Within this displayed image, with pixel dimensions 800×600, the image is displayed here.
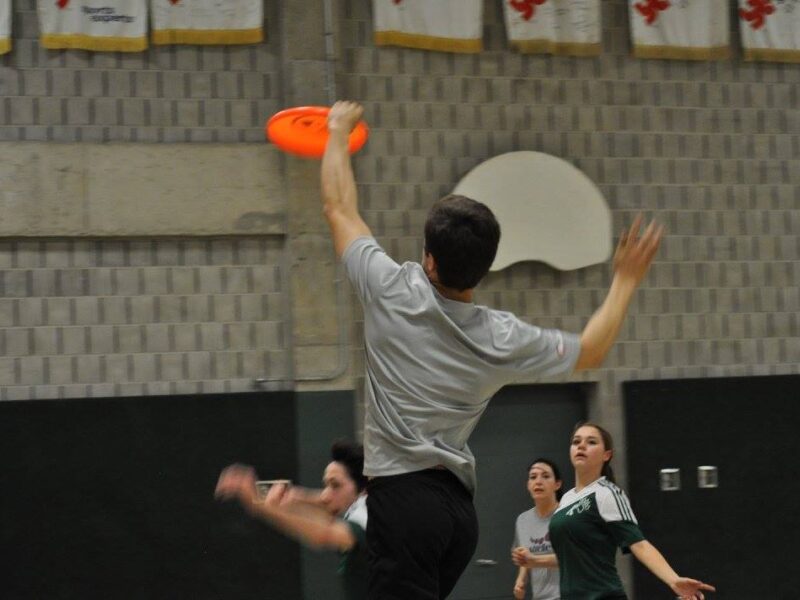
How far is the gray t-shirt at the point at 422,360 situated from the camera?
10.8 ft

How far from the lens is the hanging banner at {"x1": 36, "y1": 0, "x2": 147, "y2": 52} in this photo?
947cm

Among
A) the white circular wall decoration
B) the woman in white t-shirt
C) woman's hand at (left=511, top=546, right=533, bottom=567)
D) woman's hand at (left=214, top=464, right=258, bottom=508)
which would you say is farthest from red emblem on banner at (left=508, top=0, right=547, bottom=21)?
woman's hand at (left=214, top=464, right=258, bottom=508)

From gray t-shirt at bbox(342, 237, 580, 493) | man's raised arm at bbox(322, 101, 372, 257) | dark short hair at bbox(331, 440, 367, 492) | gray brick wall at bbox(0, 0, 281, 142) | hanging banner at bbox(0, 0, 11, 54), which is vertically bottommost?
dark short hair at bbox(331, 440, 367, 492)

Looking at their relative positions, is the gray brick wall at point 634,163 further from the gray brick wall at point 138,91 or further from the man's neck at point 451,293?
the man's neck at point 451,293

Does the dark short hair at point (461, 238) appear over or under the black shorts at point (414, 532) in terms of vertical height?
over

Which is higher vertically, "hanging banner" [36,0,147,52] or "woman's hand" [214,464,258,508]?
"hanging banner" [36,0,147,52]

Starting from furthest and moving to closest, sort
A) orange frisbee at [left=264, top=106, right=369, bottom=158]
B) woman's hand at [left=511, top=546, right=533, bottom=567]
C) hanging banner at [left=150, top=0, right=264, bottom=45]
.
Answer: hanging banner at [left=150, top=0, right=264, bottom=45] → orange frisbee at [left=264, top=106, right=369, bottom=158] → woman's hand at [left=511, top=546, right=533, bottom=567]

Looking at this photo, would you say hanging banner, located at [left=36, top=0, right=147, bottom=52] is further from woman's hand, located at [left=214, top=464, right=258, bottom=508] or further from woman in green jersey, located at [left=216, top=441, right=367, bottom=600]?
woman's hand, located at [left=214, top=464, right=258, bottom=508]

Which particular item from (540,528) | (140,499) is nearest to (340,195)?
(540,528)

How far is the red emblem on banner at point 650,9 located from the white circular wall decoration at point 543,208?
1.53 metres

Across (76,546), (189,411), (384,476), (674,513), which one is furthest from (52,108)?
(384,476)

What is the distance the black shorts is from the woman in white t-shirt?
459 centimetres

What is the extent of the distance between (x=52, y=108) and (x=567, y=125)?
4250 mm

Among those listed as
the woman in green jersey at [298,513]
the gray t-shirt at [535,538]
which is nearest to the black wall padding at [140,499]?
the gray t-shirt at [535,538]
